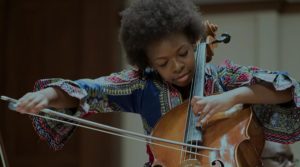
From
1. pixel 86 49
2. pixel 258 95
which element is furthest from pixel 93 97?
pixel 86 49

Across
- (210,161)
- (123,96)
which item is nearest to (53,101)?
(123,96)

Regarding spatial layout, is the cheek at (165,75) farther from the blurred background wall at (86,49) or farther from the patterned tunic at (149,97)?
the blurred background wall at (86,49)

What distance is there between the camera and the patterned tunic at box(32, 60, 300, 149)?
104 cm

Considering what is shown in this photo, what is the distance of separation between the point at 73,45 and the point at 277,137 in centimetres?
148

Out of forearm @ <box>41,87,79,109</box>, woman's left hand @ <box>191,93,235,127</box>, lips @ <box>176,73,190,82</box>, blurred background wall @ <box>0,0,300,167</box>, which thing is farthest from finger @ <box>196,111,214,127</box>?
blurred background wall @ <box>0,0,300,167</box>

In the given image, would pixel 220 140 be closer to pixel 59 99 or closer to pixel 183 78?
pixel 183 78

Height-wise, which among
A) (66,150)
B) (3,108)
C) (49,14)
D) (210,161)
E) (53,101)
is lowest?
(66,150)

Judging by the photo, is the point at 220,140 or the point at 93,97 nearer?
the point at 220,140

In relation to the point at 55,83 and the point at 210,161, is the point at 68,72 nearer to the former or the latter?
the point at 55,83

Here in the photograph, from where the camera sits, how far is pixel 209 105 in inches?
38.4

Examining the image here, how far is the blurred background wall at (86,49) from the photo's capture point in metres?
2.18

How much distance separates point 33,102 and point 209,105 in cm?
31

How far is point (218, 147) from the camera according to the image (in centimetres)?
96

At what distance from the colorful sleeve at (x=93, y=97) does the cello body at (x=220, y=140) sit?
110 mm
